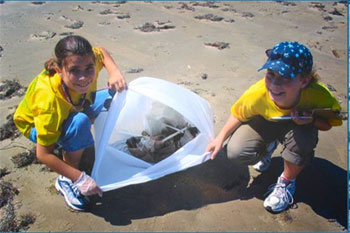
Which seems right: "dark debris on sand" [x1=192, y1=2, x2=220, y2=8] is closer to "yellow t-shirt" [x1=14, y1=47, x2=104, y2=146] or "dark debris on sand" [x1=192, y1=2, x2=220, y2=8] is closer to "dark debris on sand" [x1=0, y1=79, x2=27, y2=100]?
"dark debris on sand" [x1=0, y1=79, x2=27, y2=100]

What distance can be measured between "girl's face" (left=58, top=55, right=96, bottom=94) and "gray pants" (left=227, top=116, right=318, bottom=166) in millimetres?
976

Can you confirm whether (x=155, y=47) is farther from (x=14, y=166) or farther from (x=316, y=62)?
(x=14, y=166)

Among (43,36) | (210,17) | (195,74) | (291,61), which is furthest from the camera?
(210,17)

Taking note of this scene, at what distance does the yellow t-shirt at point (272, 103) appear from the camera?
1.62 m

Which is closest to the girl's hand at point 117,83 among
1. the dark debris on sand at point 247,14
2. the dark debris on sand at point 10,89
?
the dark debris on sand at point 10,89

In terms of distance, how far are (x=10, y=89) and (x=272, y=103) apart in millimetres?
2410

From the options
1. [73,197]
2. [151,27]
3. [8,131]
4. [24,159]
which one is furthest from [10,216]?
[151,27]

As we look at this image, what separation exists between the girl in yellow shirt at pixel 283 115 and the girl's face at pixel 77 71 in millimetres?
811

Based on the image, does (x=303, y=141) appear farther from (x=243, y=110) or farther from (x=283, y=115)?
(x=243, y=110)

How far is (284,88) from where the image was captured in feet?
5.02

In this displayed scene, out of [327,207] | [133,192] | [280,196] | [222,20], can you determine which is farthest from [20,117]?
[222,20]

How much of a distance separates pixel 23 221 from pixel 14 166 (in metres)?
0.52

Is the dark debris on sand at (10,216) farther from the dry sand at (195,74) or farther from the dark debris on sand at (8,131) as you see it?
the dark debris on sand at (8,131)

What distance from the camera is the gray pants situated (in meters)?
1.71
